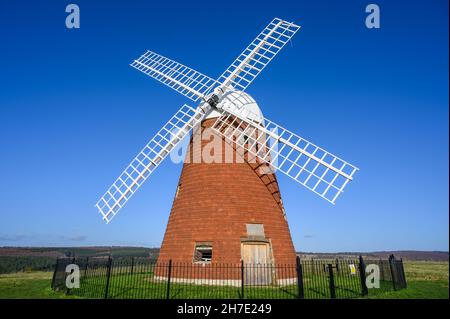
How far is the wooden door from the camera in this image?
42.5 ft

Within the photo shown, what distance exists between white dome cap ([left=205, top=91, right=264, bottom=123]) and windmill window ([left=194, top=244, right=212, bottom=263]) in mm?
6289

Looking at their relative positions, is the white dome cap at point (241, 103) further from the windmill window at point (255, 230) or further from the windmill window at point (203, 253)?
the windmill window at point (203, 253)

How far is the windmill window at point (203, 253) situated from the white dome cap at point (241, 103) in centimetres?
629

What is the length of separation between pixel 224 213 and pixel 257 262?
99.1 inches

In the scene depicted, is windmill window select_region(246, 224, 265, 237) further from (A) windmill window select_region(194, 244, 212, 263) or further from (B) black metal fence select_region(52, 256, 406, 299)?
(A) windmill window select_region(194, 244, 212, 263)

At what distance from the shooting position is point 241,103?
50.8 feet

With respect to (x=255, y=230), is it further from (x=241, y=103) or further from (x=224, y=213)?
(x=241, y=103)

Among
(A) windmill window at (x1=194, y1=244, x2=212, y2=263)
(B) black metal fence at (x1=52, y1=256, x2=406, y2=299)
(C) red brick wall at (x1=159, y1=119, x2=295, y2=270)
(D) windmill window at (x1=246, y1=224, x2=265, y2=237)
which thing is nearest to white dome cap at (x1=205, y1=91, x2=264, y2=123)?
(C) red brick wall at (x1=159, y1=119, x2=295, y2=270)

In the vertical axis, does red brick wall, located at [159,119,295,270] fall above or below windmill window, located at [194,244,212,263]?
above

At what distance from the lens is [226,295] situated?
1052 cm

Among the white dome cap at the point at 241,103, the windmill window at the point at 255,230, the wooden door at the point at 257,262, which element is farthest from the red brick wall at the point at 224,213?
the white dome cap at the point at 241,103

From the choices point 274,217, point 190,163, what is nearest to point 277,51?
point 190,163

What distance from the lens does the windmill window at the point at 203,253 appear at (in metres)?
13.3

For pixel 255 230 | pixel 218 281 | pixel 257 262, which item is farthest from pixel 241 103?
pixel 218 281
